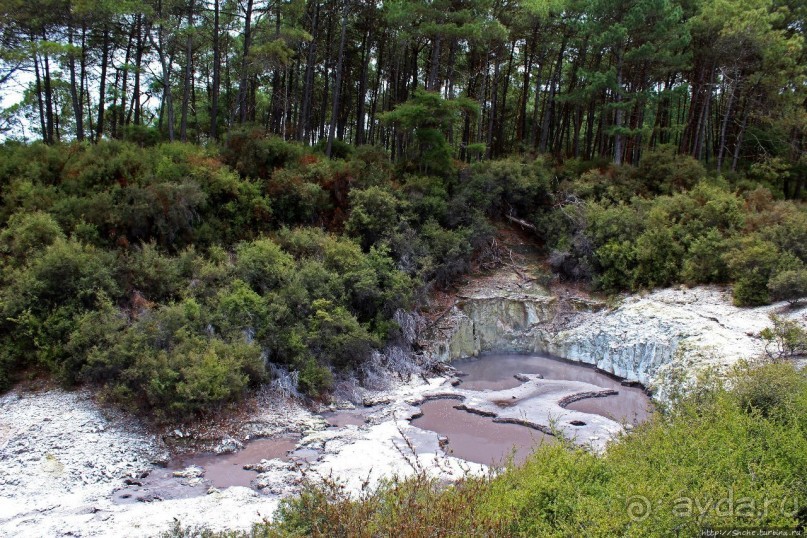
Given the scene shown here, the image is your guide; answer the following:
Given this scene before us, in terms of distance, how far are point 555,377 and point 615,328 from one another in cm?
277

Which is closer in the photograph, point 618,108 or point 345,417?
point 345,417

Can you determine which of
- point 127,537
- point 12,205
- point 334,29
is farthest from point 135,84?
point 127,537

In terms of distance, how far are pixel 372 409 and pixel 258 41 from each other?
1660 centimetres

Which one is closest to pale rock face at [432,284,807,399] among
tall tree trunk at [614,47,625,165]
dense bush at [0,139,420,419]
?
dense bush at [0,139,420,419]

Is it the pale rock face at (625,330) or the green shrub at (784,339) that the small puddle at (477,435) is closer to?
the pale rock face at (625,330)

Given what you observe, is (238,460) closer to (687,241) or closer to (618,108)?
(687,241)

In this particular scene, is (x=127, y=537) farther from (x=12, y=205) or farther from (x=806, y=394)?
(x=12, y=205)

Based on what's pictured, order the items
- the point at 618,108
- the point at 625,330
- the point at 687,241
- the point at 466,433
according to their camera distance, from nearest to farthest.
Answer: the point at 466,433 < the point at 625,330 < the point at 687,241 < the point at 618,108

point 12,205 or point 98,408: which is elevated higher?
point 12,205

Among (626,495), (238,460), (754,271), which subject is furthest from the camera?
(754,271)

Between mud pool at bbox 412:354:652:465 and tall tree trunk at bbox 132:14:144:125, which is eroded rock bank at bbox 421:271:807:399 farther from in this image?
tall tree trunk at bbox 132:14:144:125

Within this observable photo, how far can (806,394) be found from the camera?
820 cm

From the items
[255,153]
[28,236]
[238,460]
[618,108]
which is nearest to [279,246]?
[255,153]

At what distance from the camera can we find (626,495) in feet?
19.2
